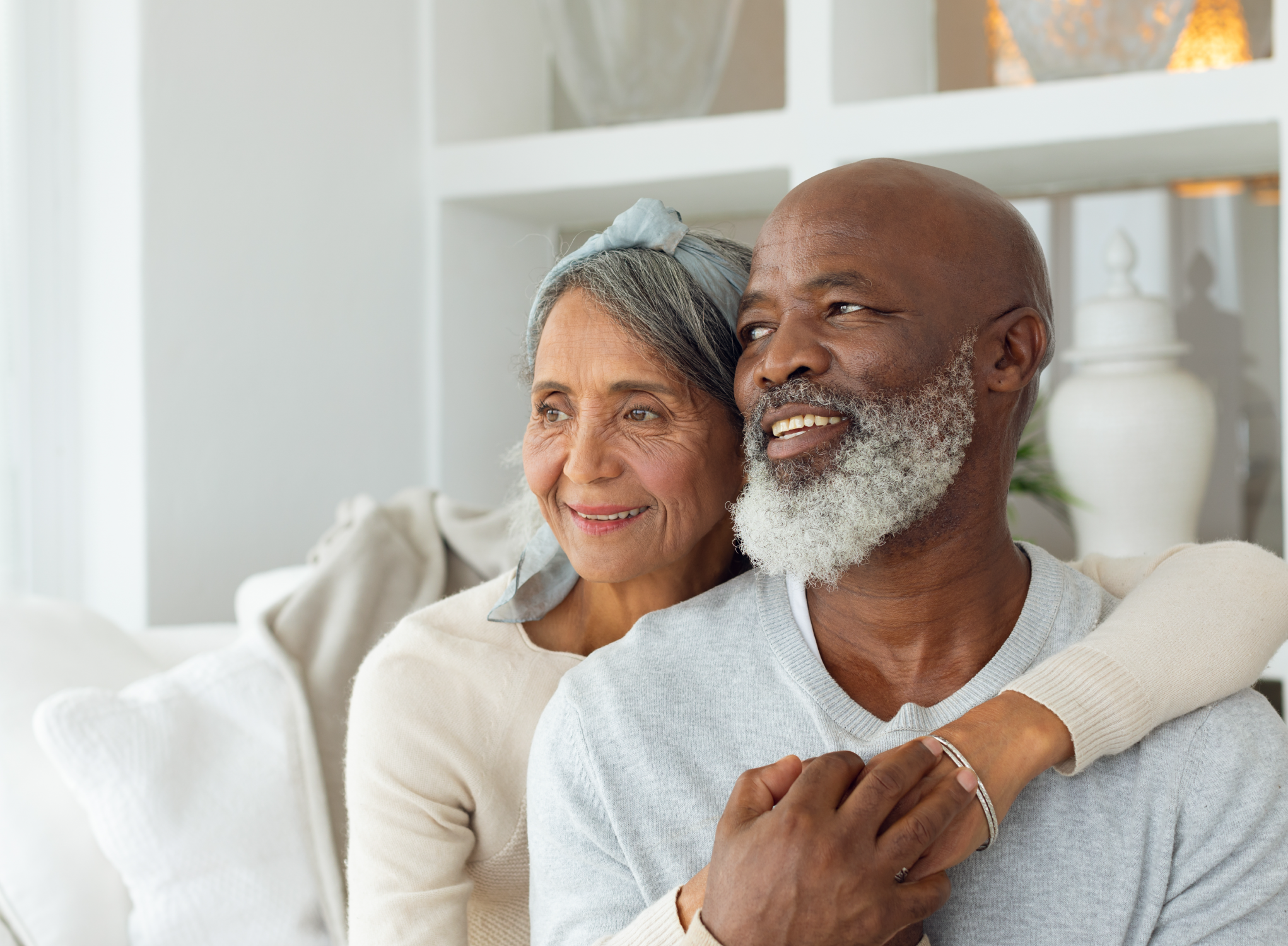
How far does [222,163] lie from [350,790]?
119cm

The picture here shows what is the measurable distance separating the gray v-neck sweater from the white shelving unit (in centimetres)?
93

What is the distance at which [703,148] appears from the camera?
2115 mm

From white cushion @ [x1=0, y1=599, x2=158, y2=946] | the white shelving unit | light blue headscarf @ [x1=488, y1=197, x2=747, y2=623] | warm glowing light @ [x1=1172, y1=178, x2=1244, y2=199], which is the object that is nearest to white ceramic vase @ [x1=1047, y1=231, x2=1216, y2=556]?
the white shelving unit

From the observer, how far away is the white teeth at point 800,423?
885 millimetres

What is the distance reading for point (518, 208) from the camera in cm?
243

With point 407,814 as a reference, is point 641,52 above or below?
above

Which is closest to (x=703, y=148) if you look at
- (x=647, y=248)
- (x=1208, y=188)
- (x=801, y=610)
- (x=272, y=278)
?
(x=272, y=278)

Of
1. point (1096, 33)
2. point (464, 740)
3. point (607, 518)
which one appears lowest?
point (464, 740)

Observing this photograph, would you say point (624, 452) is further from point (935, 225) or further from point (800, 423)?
point (935, 225)

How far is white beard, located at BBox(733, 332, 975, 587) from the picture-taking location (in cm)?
87

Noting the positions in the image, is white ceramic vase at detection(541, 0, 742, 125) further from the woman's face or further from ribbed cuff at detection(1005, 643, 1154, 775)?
ribbed cuff at detection(1005, 643, 1154, 775)

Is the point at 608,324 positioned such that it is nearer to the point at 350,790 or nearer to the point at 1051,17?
the point at 350,790

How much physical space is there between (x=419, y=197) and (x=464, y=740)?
1.49m

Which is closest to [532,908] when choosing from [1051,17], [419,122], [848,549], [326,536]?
[848,549]
